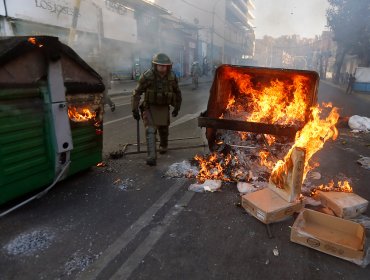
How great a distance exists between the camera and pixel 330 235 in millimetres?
2818

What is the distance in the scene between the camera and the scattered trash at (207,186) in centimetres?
389

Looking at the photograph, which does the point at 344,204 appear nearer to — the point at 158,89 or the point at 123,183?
the point at 123,183

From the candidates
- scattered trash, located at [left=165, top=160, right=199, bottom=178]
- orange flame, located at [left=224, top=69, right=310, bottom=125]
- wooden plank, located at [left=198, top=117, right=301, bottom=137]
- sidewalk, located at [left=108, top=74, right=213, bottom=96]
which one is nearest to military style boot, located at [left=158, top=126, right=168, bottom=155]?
scattered trash, located at [left=165, top=160, right=199, bottom=178]

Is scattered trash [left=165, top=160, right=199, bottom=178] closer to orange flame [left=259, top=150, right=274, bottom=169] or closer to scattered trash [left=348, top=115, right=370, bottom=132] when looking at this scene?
orange flame [left=259, top=150, right=274, bottom=169]

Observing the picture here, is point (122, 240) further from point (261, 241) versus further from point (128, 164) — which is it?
point (128, 164)

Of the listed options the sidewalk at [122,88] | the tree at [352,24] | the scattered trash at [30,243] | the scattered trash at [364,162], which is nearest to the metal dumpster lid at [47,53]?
the scattered trash at [30,243]

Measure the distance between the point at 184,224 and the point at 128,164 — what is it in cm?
202

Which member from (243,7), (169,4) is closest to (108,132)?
(169,4)

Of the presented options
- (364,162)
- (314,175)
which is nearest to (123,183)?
(314,175)

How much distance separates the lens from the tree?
20680mm

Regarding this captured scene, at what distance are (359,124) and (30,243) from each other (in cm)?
801

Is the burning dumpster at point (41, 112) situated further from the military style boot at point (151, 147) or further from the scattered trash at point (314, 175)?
the scattered trash at point (314, 175)

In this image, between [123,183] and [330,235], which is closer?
[330,235]

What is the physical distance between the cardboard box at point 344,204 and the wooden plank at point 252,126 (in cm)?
96
